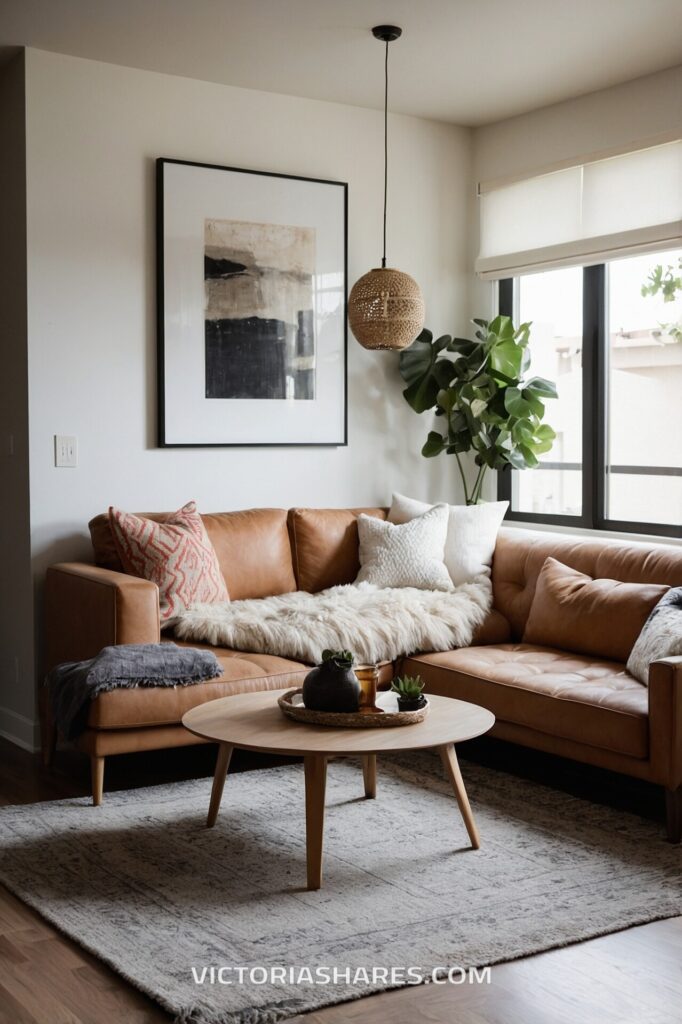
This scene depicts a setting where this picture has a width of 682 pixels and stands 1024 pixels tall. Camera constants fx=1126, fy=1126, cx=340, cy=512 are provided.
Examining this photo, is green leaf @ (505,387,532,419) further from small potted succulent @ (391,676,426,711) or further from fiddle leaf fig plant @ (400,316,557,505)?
small potted succulent @ (391,676,426,711)

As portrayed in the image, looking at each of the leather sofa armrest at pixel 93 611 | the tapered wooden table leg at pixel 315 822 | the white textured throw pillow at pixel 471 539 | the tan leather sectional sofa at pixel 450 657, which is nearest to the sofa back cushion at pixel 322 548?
the tan leather sectional sofa at pixel 450 657

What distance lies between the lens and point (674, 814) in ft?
10.8

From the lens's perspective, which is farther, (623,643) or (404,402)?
(404,402)

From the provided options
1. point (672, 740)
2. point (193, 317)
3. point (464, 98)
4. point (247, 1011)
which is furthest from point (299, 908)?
point (464, 98)

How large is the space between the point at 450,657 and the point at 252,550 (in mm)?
1019

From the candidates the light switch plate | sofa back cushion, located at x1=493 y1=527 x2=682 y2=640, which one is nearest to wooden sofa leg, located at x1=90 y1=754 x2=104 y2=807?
the light switch plate

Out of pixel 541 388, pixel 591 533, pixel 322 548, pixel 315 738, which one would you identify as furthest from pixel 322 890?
pixel 541 388

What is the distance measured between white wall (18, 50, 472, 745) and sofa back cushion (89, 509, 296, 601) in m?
0.20

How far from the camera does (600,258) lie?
4.90 m

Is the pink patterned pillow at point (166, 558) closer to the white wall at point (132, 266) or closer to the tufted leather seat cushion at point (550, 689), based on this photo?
the white wall at point (132, 266)

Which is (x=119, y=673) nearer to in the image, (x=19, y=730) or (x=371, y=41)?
(x=19, y=730)

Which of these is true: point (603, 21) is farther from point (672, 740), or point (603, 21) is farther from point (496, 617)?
point (672, 740)

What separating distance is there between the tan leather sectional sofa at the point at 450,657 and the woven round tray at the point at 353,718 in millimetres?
675

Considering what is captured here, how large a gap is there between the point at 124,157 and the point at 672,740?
3122 mm
